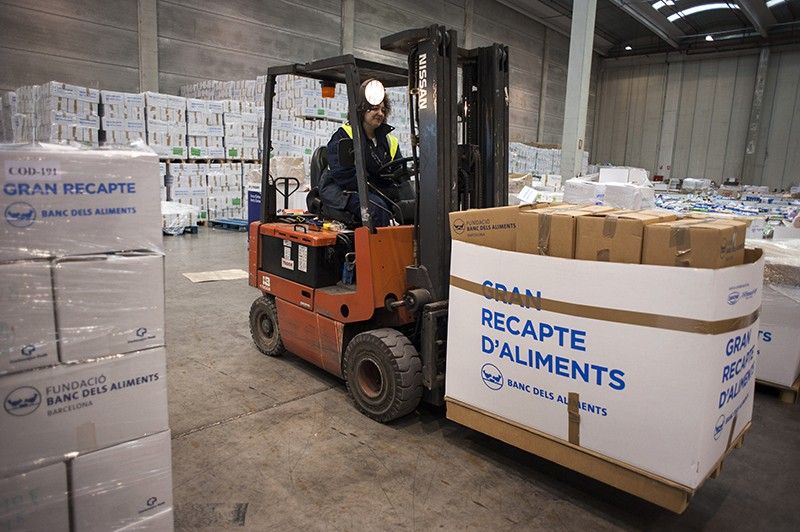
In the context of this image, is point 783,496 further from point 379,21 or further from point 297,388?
point 379,21

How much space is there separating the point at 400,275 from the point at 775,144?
75.7 ft

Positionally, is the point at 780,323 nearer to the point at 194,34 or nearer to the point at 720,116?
the point at 194,34

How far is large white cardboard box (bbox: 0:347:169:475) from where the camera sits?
1568 mm

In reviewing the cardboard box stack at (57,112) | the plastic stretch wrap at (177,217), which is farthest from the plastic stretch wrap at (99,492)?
the cardboard box stack at (57,112)

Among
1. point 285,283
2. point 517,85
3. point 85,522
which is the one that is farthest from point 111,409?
point 517,85

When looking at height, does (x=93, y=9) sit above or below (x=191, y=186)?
above

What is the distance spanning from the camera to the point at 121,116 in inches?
416

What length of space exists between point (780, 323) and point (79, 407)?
4257 mm

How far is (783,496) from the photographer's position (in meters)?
2.69

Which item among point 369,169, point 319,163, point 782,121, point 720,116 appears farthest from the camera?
point 720,116

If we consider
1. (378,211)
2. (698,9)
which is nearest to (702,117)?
(698,9)

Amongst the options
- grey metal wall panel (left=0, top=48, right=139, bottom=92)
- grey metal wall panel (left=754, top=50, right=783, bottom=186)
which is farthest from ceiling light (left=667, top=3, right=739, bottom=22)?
grey metal wall panel (left=0, top=48, right=139, bottom=92)

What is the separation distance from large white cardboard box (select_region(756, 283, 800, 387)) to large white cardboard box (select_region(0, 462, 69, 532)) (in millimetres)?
4237

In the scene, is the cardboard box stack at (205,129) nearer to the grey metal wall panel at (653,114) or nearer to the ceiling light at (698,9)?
the ceiling light at (698,9)
